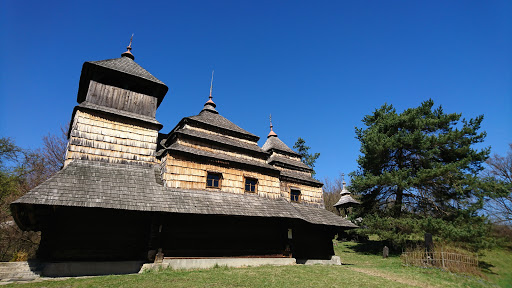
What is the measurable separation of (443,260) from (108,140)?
718 inches

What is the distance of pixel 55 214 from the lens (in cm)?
939

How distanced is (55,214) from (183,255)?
204 inches

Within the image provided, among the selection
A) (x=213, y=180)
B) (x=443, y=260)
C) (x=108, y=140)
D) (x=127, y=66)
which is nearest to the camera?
(x=108, y=140)

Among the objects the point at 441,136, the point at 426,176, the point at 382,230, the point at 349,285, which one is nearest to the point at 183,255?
the point at 349,285

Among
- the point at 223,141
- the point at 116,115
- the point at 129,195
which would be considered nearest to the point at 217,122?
the point at 223,141

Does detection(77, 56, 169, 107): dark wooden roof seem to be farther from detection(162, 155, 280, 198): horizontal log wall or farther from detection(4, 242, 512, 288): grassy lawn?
detection(4, 242, 512, 288): grassy lawn

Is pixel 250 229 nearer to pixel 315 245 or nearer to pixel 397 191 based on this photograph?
pixel 315 245

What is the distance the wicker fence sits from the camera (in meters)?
13.0

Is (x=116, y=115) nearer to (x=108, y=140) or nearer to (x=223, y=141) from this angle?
(x=108, y=140)

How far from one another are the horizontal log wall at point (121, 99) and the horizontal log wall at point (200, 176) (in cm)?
353

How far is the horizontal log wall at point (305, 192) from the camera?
1688 centimetres

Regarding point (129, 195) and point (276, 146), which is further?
point (276, 146)

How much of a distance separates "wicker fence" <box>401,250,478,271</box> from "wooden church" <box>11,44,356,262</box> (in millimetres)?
4159

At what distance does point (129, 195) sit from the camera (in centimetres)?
1020
